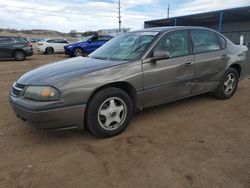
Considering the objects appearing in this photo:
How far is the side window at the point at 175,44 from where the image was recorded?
13.3 ft

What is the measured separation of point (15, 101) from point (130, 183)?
76.1 inches

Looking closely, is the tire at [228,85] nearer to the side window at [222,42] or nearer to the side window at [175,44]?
the side window at [222,42]

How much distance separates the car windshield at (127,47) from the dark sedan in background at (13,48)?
1300 cm

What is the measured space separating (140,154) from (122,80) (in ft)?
3.53

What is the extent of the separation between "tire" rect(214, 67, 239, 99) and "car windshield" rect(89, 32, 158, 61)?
6.45 ft

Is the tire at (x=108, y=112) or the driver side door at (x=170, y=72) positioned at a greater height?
the driver side door at (x=170, y=72)

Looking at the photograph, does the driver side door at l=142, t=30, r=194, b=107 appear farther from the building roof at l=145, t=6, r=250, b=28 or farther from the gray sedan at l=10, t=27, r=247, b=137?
the building roof at l=145, t=6, r=250, b=28

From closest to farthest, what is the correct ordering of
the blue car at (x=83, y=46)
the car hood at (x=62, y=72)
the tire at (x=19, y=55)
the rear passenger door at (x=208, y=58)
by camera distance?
the car hood at (x=62, y=72)
the rear passenger door at (x=208, y=58)
the tire at (x=19, y=55)
the blue car at (x=83, y=46)

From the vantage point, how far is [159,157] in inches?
116

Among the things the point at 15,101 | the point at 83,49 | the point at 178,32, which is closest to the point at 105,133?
the point at 15,101

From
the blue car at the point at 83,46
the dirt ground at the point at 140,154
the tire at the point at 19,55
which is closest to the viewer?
the dirt ground at the point at 140,154

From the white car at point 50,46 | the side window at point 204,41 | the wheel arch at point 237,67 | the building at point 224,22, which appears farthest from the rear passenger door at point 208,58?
the building at point 224,22

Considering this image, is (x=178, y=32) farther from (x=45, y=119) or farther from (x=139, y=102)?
(x=45, y=119)

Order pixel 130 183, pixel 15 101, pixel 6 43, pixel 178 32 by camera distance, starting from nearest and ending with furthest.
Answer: pixel 130 183
pixel 15 101
pixel 178 32
pixel 6 43
